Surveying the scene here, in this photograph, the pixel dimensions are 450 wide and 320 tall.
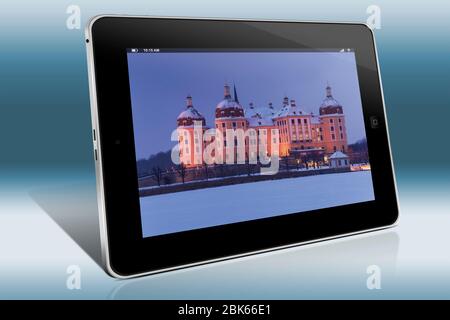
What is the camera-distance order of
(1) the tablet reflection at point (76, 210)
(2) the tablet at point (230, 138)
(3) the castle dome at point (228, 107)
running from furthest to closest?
(1) the tablet reflection at point (76, 210)
(3) the castle dome at point (228, 107)
(2) the tablet at point (230, 138)

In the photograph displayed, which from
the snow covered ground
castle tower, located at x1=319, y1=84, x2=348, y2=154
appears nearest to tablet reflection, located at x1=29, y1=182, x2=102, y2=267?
the snow covered ground

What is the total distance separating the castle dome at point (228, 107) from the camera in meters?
1.15

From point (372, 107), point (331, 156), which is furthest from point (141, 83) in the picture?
point (372, 107)

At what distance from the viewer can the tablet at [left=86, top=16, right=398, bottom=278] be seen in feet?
3.40

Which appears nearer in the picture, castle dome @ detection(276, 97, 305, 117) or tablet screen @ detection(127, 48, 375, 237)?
tablet screen @ detection(127, 48, 375, 237)

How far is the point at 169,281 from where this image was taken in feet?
3.45

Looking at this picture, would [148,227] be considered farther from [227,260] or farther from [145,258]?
[227,260]

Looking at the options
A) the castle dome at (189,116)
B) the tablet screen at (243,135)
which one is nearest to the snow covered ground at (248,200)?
the tablet screen at (243,135)

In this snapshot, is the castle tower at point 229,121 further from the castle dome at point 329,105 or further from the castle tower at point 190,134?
the castle dome at point 329,105

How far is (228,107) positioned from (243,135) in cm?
7

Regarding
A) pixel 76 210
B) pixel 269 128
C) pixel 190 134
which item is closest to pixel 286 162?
pixel 269 128

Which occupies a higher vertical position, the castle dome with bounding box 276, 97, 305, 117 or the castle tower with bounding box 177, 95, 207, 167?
the castle dome with bounding box 276, 97, 305, 117

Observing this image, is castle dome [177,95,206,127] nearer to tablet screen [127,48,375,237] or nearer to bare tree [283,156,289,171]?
tablet screen [127,48,375,237]

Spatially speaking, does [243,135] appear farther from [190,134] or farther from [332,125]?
[332,125]
